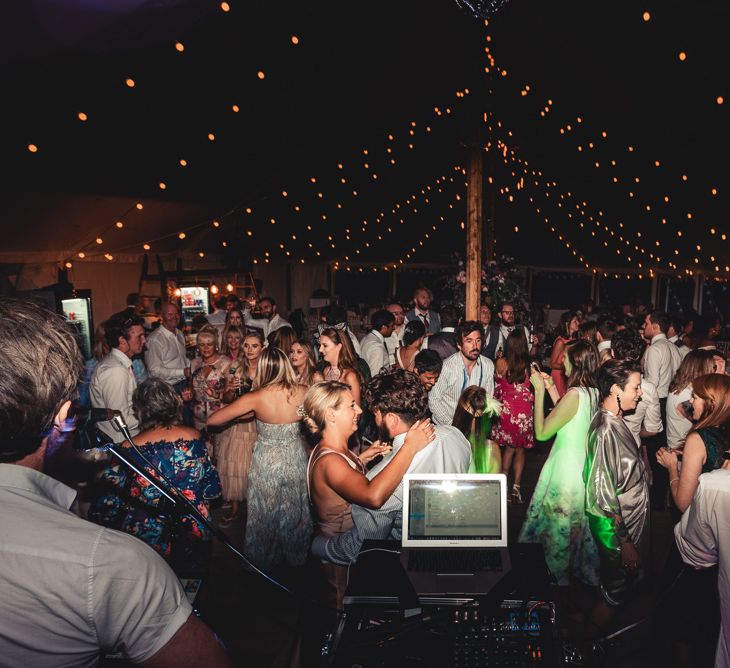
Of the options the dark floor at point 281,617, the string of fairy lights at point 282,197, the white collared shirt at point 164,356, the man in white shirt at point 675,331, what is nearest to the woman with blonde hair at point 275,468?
the dark floor at point 281,617

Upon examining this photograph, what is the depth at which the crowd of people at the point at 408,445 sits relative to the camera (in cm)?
245

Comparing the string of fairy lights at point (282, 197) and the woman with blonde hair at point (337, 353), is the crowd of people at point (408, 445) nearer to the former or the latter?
the woman with blonde hair at point (337, 353)

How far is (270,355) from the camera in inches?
146

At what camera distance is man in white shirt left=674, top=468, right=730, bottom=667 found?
1.96m

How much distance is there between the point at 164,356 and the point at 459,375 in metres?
3.08

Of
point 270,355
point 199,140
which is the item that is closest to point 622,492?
point 270,355

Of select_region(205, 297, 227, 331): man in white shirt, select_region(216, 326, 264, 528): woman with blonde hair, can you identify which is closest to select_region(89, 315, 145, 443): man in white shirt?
select_region(216, 326, 264, 528): woman with blonde hair

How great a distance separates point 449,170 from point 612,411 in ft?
34.5

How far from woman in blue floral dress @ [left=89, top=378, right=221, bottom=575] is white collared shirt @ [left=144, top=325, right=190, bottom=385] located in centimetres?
303

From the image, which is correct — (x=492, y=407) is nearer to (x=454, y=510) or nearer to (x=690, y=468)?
(x=690, y=468)

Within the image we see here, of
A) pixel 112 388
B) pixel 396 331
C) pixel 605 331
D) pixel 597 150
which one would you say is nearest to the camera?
pixel 112 388

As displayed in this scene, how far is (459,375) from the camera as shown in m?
4.61

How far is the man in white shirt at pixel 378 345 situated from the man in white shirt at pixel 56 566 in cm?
477

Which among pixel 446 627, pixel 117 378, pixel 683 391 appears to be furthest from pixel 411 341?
pixel 446 627
